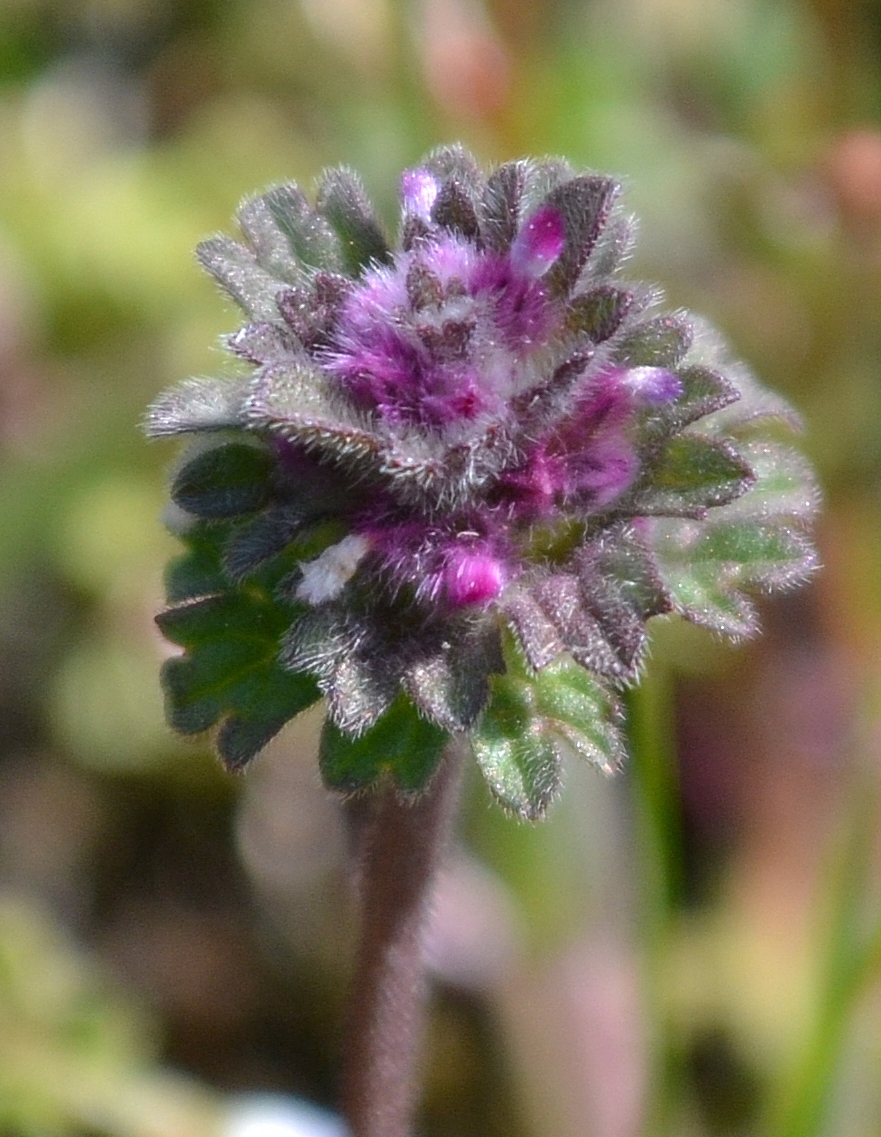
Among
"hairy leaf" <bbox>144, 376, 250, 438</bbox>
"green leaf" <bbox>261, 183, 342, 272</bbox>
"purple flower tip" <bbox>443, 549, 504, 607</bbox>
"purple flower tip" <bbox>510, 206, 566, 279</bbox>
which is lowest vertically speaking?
"purple flower tip" <bbox>443, 549, 504, 607</bbox>

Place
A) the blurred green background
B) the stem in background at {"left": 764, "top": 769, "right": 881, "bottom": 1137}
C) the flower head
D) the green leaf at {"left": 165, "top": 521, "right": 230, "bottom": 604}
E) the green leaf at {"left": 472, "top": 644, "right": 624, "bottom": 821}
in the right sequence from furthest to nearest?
1. the blurred green background
2. the stem in background at {"left": 764, "top": 769, "right": 881, "bottom": 1137}
3. the green leaf at {"left": 165, "top": 521, "right": 230, "bottom": 604}
4. the green leaf at {"left": 472, "top": 644, "right": 624, "bottom": 821}
5. the flower head

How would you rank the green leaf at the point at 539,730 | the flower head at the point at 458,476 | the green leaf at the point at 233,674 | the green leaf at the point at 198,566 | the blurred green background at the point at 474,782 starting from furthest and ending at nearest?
the blurred green background at the point at 474,782 < the green leaf at the point at 198,566 < the green leaf at the point at 233,674 < the green leaf at the point at 539,730 < the flower head at the point at 458,476

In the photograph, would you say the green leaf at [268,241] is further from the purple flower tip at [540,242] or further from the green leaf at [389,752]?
the green leaf at [389,752]

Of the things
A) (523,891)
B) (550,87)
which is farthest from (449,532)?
(550,87)

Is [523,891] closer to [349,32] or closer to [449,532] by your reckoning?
[449,532]

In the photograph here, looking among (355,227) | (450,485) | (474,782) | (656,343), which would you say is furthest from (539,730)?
(474,782)

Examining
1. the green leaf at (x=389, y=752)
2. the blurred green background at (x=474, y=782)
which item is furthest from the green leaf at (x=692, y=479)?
the blurred green background at (x=474, y=782)

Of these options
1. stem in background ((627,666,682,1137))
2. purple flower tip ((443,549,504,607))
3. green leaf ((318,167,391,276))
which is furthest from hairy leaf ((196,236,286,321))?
stem in background ((627,666,682,1137))

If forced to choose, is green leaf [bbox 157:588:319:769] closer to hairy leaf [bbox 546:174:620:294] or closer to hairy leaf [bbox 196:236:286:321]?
hairy leaf [bbox 196:236:286:321]
